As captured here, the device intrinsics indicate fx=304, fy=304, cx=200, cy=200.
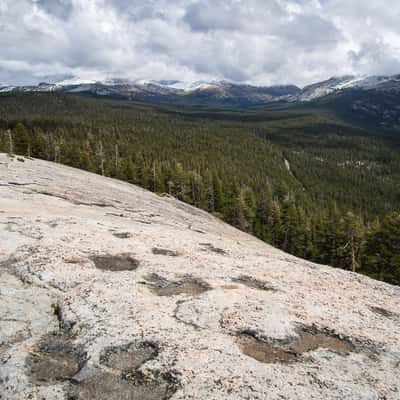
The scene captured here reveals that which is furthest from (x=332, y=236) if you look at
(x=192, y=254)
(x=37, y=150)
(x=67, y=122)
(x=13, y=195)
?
(x=67, y=122)

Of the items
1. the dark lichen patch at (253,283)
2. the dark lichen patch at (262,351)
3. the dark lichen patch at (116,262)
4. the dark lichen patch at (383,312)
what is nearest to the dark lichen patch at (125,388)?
the dark lichen patch at (262,351)

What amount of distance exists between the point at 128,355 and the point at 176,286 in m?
4.15

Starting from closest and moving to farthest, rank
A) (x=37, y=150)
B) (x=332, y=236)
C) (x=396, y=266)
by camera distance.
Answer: (x=396, y=266) → (x=332, y=236) → (x=37, y=150)

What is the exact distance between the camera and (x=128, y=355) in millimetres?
7891

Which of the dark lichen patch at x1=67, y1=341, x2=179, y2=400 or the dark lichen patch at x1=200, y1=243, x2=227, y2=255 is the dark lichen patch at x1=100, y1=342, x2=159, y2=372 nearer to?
the dark lichen patch at x1=67, y1=341, x2=179, y2=400

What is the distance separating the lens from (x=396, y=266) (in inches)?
1714

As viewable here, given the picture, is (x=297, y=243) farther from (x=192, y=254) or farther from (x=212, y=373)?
(x=212, y=373)

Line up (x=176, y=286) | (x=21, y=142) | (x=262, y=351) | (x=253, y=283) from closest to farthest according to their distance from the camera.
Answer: (x=262, y=351) → (x=176, y=286) → (x=253, y=283) → (x=21, y=142)

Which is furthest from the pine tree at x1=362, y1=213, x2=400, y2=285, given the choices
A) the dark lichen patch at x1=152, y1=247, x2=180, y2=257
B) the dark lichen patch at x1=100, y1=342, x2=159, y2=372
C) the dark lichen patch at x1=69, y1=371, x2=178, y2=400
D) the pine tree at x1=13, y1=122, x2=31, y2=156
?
the pine tree at x1=13, y1=122, x2=31, y2=156

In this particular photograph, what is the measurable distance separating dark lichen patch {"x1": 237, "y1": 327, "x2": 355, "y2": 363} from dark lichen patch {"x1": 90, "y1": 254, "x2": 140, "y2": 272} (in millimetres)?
6223

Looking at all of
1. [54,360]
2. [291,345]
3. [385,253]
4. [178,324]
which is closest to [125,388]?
[54,360]

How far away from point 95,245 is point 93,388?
28.8 ft

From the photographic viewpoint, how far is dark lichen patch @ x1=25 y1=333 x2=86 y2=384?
7.16m

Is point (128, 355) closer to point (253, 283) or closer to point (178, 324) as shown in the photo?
point (178, 324)
